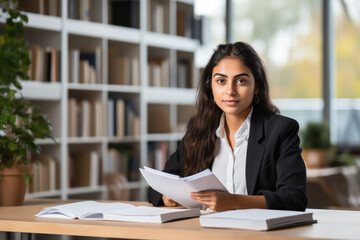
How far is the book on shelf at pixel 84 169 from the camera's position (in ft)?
16.8

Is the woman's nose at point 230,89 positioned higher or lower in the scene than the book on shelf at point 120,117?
higher

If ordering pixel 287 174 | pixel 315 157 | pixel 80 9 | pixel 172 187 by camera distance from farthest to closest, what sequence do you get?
Answer: 1. pixel 315 157
2. pixel 80 9
3. pixel 287 174
4. pixel 172 187

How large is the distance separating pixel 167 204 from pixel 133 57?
3.41 metres

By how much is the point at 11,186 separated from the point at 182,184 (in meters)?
0.83

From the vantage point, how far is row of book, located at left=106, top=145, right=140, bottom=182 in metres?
5.38

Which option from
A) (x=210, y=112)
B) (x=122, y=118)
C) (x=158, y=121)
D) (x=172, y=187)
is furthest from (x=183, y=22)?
(x=172, y=187)

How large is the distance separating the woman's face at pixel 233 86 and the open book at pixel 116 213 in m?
0.48

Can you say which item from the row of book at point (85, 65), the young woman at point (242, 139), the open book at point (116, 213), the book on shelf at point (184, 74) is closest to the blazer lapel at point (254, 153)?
the young woman at point (242, 139)

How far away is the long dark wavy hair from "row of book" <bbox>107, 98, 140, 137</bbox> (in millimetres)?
2740

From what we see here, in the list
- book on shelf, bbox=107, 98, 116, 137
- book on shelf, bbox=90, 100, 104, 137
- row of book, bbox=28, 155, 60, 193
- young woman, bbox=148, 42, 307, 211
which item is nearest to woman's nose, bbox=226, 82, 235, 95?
young woman, bbox=148, 42, 307, 211

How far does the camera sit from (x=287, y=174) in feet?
7.50

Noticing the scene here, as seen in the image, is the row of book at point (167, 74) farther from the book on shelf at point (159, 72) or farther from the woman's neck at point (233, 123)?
the woman's neck at point (233, 123)

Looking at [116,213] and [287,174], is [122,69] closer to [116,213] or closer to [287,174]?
[287,174]

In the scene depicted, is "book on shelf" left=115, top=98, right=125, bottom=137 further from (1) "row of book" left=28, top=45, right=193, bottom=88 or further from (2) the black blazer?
(2) the black blazer
